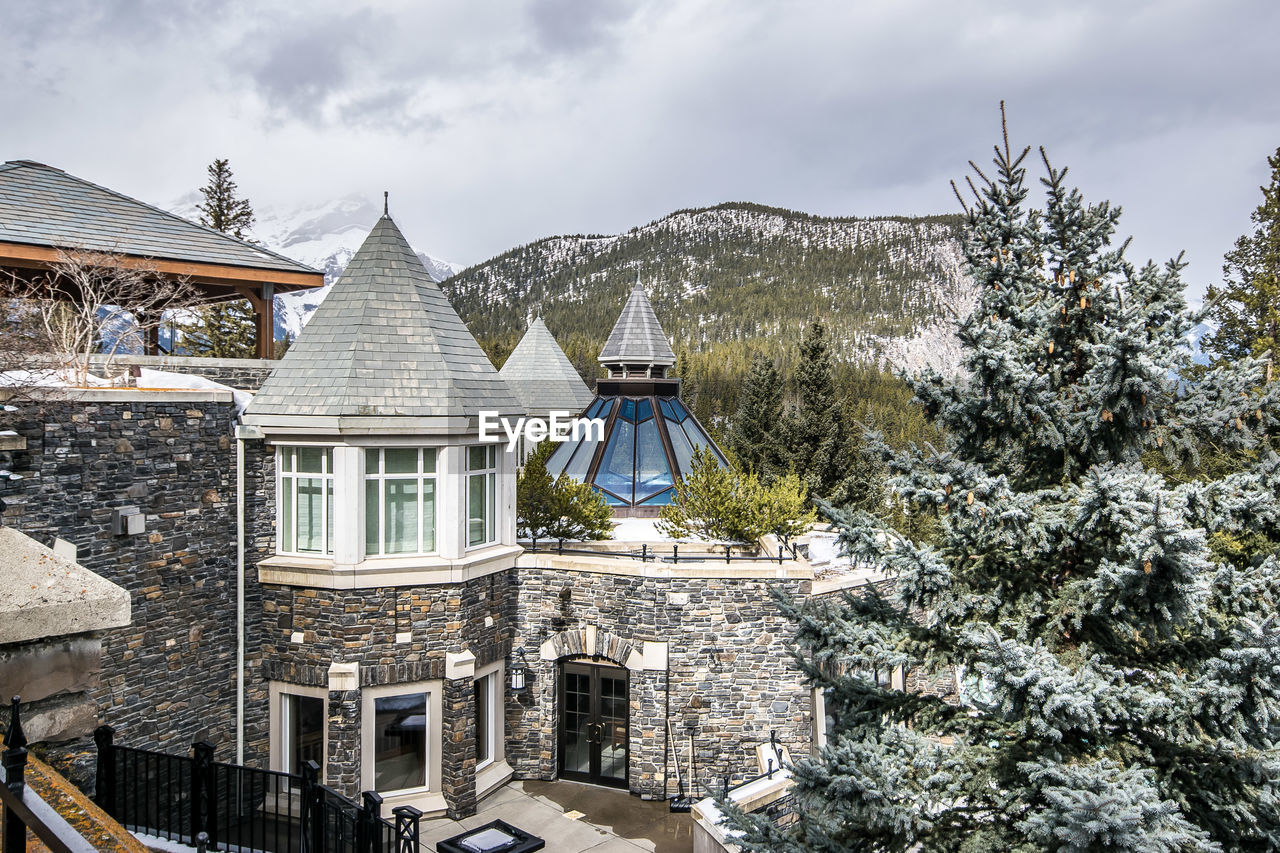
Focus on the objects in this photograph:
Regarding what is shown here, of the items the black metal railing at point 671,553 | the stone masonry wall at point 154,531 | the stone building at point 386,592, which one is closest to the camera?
the stone masonry wall at point 154,531

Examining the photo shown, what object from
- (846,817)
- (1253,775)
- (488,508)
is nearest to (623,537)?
(488,508)

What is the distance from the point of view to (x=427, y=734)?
14.1 metres

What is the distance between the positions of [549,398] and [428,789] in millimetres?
20157

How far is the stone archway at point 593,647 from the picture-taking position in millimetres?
14938

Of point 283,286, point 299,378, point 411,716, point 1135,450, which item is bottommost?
point 411,716

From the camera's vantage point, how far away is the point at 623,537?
19.3m

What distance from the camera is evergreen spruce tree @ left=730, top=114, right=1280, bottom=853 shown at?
6363 mm

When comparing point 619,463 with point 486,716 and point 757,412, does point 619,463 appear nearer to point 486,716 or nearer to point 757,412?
point 486,716

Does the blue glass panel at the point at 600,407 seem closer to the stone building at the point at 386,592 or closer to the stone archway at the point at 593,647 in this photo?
the stone building at the point at 386,592

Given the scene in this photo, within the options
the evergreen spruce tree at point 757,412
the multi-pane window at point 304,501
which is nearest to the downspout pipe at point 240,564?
the multi-pane window at point 304,501

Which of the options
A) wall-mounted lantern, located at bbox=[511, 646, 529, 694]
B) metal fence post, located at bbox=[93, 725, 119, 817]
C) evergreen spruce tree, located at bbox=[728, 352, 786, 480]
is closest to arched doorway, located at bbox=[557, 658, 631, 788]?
wall-mounted lantern, located at bbox=[511, 646, 529, 694]

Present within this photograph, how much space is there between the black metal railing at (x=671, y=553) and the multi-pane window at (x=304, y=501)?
4.01 m

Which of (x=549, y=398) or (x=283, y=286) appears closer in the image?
(x=283, y=286)

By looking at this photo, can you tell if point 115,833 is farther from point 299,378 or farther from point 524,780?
point 524,780
